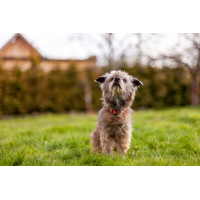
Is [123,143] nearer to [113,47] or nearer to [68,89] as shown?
[113,47]

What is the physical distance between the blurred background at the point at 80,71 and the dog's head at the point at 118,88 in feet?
17.7

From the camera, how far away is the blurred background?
30.6 ft

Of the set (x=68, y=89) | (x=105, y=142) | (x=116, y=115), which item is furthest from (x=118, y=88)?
(x=68, y=89)

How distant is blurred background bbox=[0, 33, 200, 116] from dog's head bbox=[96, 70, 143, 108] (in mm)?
5404

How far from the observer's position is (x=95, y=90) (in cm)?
1259

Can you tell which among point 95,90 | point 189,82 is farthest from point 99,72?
point 189,82

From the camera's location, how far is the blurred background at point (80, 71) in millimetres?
9329

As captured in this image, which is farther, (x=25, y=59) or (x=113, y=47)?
(x=25, y=59)

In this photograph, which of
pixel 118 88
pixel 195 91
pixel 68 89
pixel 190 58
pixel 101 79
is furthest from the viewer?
pixel 68 89

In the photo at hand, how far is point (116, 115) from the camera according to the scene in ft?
10.2

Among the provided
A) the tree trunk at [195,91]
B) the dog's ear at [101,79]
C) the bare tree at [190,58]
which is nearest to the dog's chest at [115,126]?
the dog's ear at [101,79]

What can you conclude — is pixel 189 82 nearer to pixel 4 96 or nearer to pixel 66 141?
pixel 66 141

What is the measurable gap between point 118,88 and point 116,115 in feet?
1.50

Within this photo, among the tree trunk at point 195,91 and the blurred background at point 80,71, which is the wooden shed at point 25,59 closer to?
the blurred background at point 80,71
